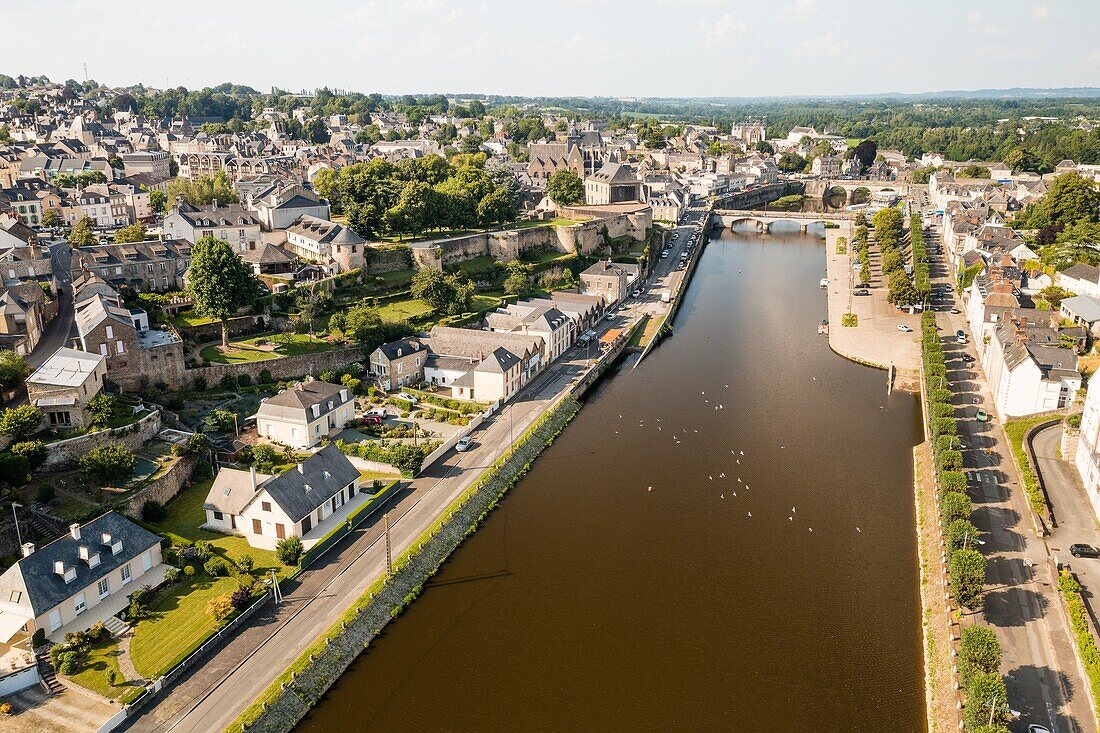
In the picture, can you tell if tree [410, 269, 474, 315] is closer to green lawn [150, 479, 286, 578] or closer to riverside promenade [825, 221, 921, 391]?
green lawn [150, 479, 286, 578]

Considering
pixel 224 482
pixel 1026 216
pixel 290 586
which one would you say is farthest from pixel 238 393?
pixel 1026 216

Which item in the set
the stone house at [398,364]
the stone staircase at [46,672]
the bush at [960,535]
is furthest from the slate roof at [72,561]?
the bush at [960,535]

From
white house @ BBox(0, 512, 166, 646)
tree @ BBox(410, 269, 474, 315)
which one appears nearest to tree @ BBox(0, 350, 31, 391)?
white house @ BBox(0, 512, 166, 646)

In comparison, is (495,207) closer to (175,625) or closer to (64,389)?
(64,389)

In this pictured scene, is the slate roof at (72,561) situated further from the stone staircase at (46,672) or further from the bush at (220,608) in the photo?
the bush at (220,608)

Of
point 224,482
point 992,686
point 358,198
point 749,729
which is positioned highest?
point 358,198

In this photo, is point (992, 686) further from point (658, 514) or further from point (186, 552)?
point (186, 552)

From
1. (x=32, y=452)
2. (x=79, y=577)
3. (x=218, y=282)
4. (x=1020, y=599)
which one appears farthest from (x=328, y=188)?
(x=1020, y=599)
